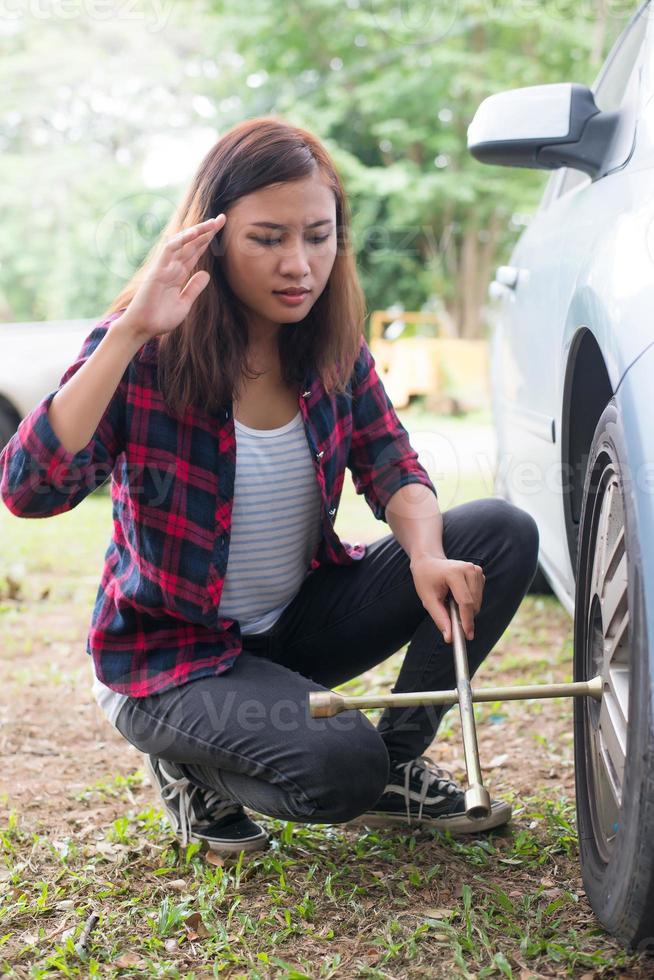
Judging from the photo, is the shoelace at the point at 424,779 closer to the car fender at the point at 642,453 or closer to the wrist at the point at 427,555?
the wrist at the point at 427,555

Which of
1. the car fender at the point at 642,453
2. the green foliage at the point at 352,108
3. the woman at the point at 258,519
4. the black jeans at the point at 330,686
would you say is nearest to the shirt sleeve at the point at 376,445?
the woman at the point at 258,519

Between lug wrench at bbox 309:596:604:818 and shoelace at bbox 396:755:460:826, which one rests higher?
lug wrench at bbox 309:596:604:818

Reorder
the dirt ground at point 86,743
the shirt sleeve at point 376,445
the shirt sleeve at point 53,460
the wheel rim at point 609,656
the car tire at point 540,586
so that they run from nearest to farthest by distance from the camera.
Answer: the wheel rim at point 609,656 → the shirt sleeve at point 53,460 → the shirt sleeve at point 376,445 → the dirt ground at point 86,743 → the car tire at point 540,586

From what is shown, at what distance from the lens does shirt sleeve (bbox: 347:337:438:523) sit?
2.17m

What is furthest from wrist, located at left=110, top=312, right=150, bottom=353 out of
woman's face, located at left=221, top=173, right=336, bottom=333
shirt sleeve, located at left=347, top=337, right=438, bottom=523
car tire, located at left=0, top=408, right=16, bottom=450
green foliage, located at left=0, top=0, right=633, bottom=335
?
green foliage, located at left=0, top=0, right=633, bottom=335

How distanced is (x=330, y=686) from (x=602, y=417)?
92 cm

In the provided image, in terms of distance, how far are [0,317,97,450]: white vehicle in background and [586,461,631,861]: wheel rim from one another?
5500mm

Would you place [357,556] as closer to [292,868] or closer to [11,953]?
[292,868]

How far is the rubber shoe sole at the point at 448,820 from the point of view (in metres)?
2.03

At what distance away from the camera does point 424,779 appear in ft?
6.86

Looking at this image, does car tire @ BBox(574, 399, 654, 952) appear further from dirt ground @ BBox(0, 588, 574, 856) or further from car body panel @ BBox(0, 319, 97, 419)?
car body panel @ BBox(0, 319, 97, 419)

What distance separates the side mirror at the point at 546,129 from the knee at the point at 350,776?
115 centimetres

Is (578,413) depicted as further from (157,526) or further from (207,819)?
(207,819)

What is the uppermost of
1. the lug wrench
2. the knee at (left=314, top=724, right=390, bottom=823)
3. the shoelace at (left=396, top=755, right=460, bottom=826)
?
the lug wrench
